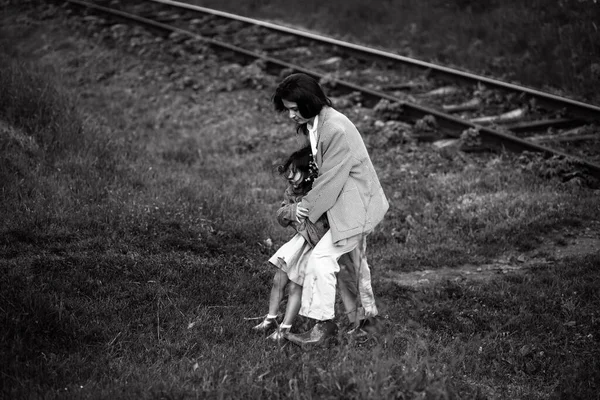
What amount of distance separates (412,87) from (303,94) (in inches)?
243

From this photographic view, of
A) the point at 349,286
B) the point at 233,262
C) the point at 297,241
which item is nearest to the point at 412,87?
the point at 233,262

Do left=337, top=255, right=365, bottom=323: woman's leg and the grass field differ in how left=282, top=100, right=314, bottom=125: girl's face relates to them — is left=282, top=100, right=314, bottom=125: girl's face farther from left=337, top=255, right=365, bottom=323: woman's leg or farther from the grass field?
the grass field

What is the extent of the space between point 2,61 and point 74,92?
3.58ft

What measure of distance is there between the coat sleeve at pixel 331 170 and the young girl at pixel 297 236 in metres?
0.17

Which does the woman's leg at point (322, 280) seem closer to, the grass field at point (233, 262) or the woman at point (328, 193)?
the woman at point (328, 193)

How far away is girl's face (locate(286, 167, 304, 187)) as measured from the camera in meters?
4.73

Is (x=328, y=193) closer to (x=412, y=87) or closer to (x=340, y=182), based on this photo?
(x=340, y=182)

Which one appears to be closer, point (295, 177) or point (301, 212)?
point (301, 212)

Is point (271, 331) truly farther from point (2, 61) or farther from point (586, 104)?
point (2, 61)

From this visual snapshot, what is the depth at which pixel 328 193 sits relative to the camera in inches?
177

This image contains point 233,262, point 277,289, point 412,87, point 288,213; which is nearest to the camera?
point 288,213

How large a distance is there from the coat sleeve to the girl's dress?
7.4 inches

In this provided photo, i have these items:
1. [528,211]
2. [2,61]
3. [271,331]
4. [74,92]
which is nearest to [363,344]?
[271,331]

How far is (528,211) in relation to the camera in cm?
677
